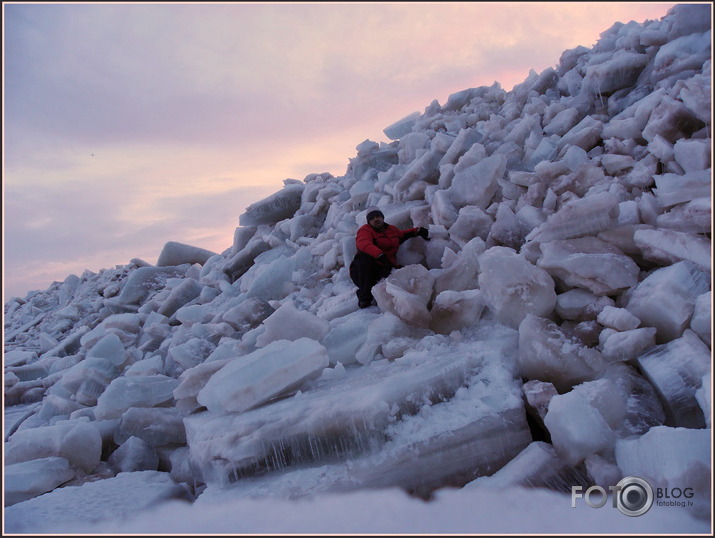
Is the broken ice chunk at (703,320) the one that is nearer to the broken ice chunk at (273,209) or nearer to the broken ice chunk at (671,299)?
the broken ice chunk at (671,299)

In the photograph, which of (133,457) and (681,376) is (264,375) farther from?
(681,376)

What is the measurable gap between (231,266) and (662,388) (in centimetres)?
429

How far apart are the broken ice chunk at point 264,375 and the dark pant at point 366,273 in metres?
0.95

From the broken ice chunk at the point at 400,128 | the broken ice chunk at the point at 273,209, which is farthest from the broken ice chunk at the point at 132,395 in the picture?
the broken ice chunk at the point at 400,128

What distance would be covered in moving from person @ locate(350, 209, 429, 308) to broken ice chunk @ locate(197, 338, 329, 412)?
95 cm

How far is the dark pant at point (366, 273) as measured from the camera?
3137mm

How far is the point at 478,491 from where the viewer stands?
61.2 inches

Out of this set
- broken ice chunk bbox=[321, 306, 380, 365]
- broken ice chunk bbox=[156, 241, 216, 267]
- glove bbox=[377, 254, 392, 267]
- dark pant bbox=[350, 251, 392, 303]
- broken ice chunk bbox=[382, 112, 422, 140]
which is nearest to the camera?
broken ice chunk bbox=[321, 306, 380, 365]

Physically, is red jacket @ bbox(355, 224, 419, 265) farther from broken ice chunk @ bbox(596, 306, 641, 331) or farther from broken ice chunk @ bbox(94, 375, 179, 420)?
broken ice chunk @ bbox(596, 306, 641, 331)

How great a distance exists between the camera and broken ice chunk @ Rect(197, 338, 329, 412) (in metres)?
2.07

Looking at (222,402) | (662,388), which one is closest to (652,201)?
(662,388)

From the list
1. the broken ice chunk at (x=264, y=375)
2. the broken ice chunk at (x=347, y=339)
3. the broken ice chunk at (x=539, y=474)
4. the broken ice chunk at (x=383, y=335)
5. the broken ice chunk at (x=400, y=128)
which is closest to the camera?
the broken ice chunk at (x=539, y=474)

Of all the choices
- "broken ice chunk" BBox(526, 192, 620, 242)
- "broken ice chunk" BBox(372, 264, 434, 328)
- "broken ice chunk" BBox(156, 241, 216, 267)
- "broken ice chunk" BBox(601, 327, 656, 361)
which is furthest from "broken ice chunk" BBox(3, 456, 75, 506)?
"broken ice chunk" BBox(156, 241, 216, 267)

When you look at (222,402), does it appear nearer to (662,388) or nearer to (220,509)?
(220,509)
